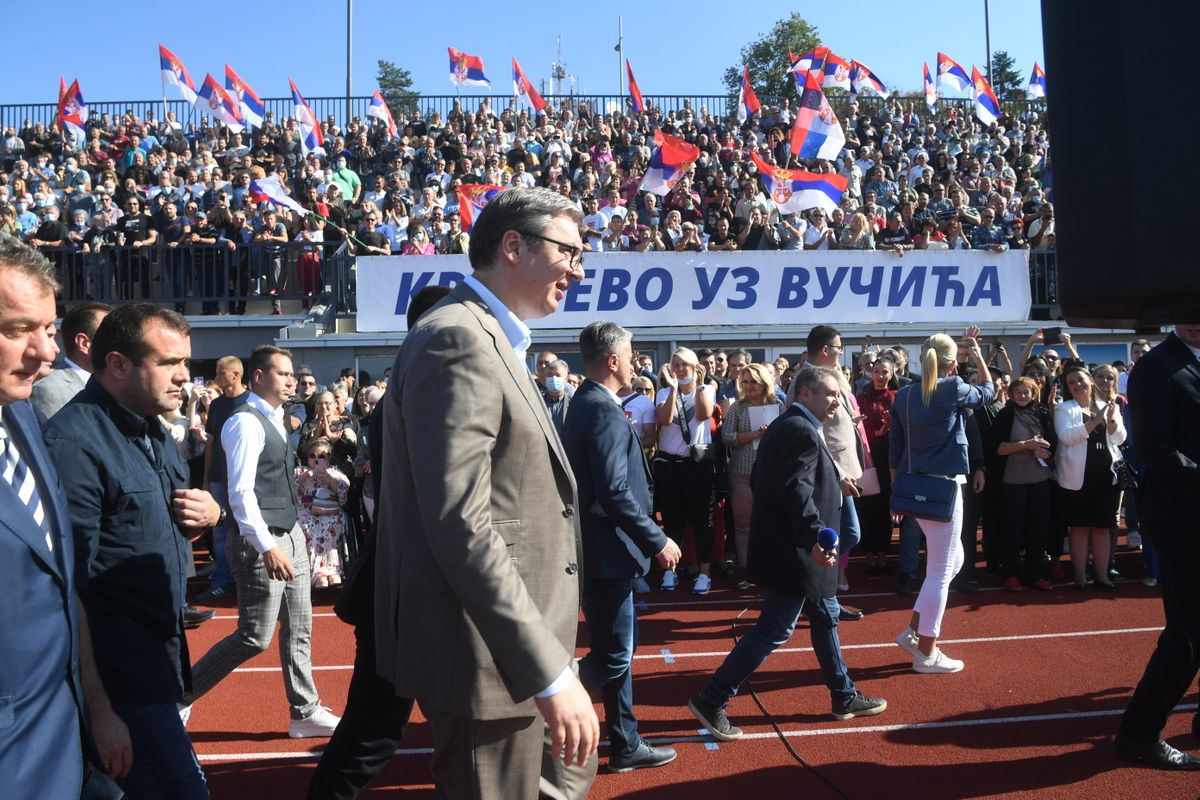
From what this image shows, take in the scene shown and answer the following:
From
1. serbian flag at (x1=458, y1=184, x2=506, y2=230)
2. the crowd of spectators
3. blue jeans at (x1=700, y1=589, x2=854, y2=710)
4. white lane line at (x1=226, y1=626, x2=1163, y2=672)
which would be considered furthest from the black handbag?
serbian flag at (x1=458, y1=184, x2=506, y2=230)

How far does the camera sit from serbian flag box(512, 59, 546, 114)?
2736 centimetres

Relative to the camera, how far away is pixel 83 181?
69.1 feet

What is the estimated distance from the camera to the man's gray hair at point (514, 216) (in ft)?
8.31

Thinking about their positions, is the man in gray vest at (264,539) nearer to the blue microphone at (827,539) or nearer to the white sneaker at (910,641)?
the blue microphone at (827,539)

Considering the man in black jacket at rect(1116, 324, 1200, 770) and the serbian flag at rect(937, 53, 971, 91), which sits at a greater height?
the serbian flag at rect(937, 53, 971, 91)

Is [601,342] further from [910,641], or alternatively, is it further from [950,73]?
[950,73]

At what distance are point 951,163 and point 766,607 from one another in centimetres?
2145

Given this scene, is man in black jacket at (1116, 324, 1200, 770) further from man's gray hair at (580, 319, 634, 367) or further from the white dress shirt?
the white dress shirt

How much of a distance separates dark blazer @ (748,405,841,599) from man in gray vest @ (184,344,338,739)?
2.31 meters

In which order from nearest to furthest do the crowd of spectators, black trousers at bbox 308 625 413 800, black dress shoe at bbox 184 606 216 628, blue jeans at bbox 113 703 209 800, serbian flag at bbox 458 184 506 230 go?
blue jeans at bbox 113 703 209 800 < black trousers at bbox 308 625 413 800 < black dress shoe at bbox 184 606 216 628 < serbian flag at bbox 458 184 506 230 < the crowd of spectators

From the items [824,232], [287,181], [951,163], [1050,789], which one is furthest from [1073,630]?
[287,181]

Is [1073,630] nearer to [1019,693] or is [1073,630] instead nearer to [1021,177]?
[1019,693]

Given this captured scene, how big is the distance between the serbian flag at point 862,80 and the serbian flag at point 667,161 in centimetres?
1222

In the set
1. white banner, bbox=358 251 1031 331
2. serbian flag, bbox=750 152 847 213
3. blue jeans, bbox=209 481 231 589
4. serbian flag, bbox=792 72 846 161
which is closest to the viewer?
blue jeans, bbox=209 481 231 589
